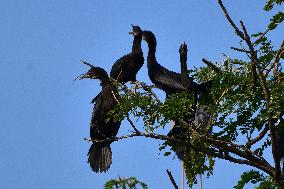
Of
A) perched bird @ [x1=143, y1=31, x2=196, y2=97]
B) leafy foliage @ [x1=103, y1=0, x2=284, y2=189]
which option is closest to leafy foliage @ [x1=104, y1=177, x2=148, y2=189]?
leafy foliage @ [x1=103, y1=0, x2=284, y2=189]

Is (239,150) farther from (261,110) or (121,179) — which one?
(121,179)

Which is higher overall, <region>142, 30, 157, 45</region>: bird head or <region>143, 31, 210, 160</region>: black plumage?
<region>142, 30, 157, 45</region>: bird head

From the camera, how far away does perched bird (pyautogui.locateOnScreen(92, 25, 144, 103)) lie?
13320mm

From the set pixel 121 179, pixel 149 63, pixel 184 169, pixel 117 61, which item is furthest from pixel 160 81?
pixel 121 179

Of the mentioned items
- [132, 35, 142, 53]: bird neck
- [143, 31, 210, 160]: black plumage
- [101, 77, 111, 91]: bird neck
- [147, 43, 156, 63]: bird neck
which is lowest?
[143, 31, 210, 160]: black plumage

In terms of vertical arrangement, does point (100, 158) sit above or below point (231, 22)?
above

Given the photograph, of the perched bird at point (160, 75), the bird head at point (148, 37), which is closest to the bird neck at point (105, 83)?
the perched bird at point (160, 75)

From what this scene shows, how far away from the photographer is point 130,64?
13445mm

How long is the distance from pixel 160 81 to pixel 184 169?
4.50 m

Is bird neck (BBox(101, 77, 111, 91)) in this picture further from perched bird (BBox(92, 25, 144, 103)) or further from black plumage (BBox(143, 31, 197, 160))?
perched bird (BBox(92, 25, 144, 103))

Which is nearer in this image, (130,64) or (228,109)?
(228,109)

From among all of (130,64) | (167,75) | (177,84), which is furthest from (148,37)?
(177,84)

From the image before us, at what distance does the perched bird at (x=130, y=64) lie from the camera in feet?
43.7

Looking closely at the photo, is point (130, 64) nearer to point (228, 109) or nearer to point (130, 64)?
point (130, 64)
